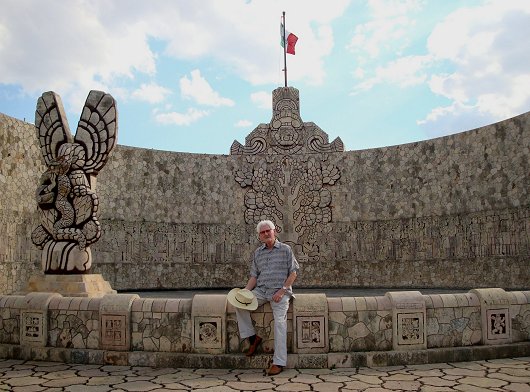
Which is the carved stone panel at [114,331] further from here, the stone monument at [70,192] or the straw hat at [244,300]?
the stone monument at [70,192]

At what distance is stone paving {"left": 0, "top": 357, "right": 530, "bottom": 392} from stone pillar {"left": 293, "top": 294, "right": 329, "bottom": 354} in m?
0.22

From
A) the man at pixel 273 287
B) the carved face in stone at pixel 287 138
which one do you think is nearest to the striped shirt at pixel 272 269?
the man at pixel 273 287

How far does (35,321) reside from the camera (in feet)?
16.2

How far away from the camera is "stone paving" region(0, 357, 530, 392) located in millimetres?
3785

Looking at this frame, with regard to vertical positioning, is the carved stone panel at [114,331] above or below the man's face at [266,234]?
below

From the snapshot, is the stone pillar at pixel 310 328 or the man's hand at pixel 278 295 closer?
the man's hand at pixel 278 295

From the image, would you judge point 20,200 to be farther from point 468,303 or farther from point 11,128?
point 468,303

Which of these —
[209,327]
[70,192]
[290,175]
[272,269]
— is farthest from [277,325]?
[290,175]

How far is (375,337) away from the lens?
456 cm

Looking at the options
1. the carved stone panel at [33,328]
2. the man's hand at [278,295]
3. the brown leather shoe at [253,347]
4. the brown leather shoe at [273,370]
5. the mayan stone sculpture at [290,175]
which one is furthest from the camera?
the mayan stone sculpture at [290,175]

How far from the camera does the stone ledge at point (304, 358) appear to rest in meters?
4.45

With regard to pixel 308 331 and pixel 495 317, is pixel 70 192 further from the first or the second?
pixel 495 317

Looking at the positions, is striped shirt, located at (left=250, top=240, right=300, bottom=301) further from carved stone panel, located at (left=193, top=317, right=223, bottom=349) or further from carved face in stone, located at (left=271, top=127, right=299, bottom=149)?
carved face in stone, located at (left=271, top=127, right=299, bottom=149)

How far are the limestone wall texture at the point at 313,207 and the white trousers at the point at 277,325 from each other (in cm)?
806
